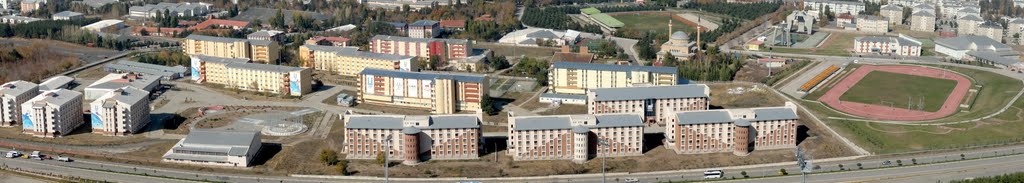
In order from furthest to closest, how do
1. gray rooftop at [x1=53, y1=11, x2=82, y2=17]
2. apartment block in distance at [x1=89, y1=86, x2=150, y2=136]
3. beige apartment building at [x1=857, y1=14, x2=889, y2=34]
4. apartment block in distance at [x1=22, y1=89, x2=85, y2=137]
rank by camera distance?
1. gray rooftop at [x1=53, y1=11, x2=82, y2=17]
2. beige apartment building at [x1=857, y1=14, x2=889, y2=34]
3. apartment block in distance at [x1=89, y1=86, x2=150, y2=136]
4. apartment block in distance at [x1=22, y1=89, x2=85, y2=137]

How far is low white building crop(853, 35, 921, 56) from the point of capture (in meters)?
40.4

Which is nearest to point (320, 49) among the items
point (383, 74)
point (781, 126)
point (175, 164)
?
point (383, 74)

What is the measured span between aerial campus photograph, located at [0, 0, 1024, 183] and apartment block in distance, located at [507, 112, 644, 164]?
0.05 meters

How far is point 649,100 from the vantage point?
2805 cm

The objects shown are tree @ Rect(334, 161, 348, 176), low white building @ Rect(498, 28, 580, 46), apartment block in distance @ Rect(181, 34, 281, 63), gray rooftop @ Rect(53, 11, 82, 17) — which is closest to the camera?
tree @ Rect(334, 161, 348, 176)

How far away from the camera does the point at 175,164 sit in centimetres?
2441

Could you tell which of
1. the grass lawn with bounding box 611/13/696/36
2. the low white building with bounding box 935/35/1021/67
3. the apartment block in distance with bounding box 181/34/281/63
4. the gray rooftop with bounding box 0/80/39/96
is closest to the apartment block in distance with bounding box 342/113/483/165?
the gray rooftop with bounding box 0/80/39/96

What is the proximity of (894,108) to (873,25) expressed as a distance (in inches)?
735

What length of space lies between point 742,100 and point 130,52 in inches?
885

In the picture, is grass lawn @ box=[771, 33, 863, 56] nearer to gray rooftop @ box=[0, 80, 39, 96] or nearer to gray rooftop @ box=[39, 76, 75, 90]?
gray rooftop @ box=[39, 76, 75, 90]

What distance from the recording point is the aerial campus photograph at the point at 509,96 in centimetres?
2405

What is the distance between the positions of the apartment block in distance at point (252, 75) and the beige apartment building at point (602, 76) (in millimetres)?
7283

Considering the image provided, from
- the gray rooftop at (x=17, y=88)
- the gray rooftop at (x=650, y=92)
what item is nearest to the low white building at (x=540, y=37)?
the gray rooftop at (x=650, y=92)

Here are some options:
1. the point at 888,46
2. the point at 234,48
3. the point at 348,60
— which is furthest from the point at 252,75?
the point at 888,46
